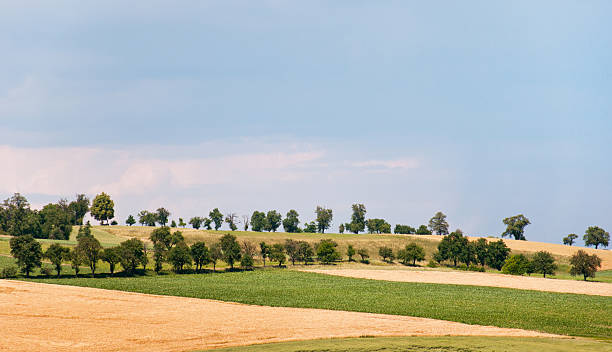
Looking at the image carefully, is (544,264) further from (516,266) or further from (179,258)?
(179,258)

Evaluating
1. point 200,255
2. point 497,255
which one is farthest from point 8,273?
point 497,255

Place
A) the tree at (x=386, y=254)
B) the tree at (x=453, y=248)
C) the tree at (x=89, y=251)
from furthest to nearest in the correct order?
the tree at (x=386, y=254), the tree at (x=453, y=248), the tree at (x=89, y=251)

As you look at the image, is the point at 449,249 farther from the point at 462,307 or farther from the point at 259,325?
the point at 259,325

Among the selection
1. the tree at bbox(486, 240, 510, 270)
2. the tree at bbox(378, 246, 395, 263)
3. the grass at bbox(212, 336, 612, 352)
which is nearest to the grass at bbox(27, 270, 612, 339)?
the grass at bbox(212, 336, 612, 352)

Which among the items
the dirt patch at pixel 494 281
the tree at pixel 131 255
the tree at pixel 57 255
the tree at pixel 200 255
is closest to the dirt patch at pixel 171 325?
the tree at pixel 57 255

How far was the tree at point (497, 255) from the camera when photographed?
569 ft

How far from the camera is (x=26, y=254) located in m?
110

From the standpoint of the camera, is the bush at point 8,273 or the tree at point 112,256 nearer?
the bush at point 8,273

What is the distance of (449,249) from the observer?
179500mm

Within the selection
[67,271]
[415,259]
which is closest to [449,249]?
[415,259]

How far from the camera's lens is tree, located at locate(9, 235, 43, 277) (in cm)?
10981

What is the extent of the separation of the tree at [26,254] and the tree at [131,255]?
16.5m

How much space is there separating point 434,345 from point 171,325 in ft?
82.8

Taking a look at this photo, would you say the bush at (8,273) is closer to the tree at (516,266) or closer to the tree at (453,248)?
the tree at (516,266)
